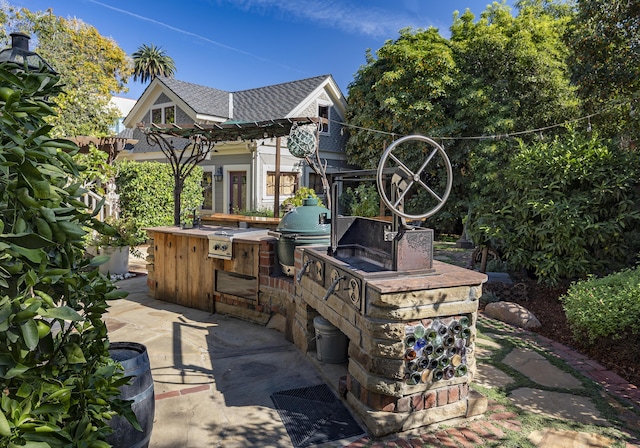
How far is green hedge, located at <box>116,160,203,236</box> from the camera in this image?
426 inches

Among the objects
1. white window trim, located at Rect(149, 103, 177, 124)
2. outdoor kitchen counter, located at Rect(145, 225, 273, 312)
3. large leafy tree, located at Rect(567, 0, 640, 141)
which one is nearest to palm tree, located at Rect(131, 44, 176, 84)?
white window trim, located at Rect(149, 103, 177, 124)

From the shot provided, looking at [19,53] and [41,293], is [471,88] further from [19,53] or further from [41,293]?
[41,293]

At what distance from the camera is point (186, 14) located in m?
20.0

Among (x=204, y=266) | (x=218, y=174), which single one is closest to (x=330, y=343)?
(x=204, y=266)

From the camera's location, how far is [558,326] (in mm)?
5316

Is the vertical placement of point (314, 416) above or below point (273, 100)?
below

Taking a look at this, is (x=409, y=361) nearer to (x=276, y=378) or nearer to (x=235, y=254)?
(x=276, y=378)

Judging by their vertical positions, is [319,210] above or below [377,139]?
below

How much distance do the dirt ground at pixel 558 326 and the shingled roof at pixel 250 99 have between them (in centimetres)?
1047

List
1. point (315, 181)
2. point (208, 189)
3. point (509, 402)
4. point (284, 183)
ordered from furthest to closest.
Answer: point (315, 181) < point (208, 189) < point (284, 183) < point (509, 402)

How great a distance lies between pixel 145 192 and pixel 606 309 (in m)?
10.6

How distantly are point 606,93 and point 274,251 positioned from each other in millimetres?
7928

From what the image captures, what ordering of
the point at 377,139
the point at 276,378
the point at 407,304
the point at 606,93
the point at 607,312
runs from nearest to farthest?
the point at 407,304
the point at 276,378
the point at 607,312
the point at 606,93
the point at 377,139

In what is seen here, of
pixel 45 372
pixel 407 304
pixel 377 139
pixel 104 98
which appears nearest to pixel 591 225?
pixel 407 304
